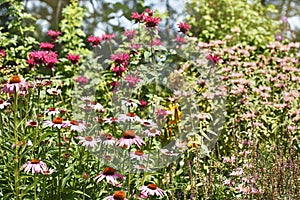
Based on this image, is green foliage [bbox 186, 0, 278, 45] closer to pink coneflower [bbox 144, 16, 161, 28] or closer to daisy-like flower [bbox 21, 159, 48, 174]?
pink coneflower [bbox 144, 16, 161, 28]

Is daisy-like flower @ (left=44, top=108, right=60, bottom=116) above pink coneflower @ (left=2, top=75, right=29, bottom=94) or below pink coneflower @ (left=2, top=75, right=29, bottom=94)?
below

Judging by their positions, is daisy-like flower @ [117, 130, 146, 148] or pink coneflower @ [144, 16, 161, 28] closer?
daisy-like flower @ [117, 130, 146, 148]

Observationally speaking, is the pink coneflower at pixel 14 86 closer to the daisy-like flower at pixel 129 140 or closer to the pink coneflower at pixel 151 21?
the daisy-like flower at pixel 129 140

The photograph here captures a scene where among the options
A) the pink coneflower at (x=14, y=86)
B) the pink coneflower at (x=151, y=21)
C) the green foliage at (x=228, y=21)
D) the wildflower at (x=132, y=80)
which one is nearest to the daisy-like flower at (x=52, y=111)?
the pink coneflower at (x=14, y=86)

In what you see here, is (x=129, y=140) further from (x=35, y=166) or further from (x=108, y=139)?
(x=35, y=166)

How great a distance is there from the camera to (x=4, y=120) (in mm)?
2906

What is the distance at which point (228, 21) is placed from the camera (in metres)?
6.57

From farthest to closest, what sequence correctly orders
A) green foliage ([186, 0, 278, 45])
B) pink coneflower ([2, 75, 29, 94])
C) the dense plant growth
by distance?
green foliage ([186, 0, 278, 45]) → the dense plant growth → pink coneflower ([2, 75, 29, 94])

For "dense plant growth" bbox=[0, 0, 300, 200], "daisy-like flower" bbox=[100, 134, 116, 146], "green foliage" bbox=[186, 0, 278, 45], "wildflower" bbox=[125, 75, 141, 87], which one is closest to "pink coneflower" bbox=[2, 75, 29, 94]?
"dense plant growth" bbox=[0, 0, 300, 200]

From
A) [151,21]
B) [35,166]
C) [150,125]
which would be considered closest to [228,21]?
[151,21]

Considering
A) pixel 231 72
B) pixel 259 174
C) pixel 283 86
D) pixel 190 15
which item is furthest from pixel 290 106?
pixel 190 15

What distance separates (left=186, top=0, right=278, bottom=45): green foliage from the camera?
6.21 meters

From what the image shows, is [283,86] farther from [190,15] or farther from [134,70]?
[190,15]

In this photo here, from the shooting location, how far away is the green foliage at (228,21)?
621 centimetres
